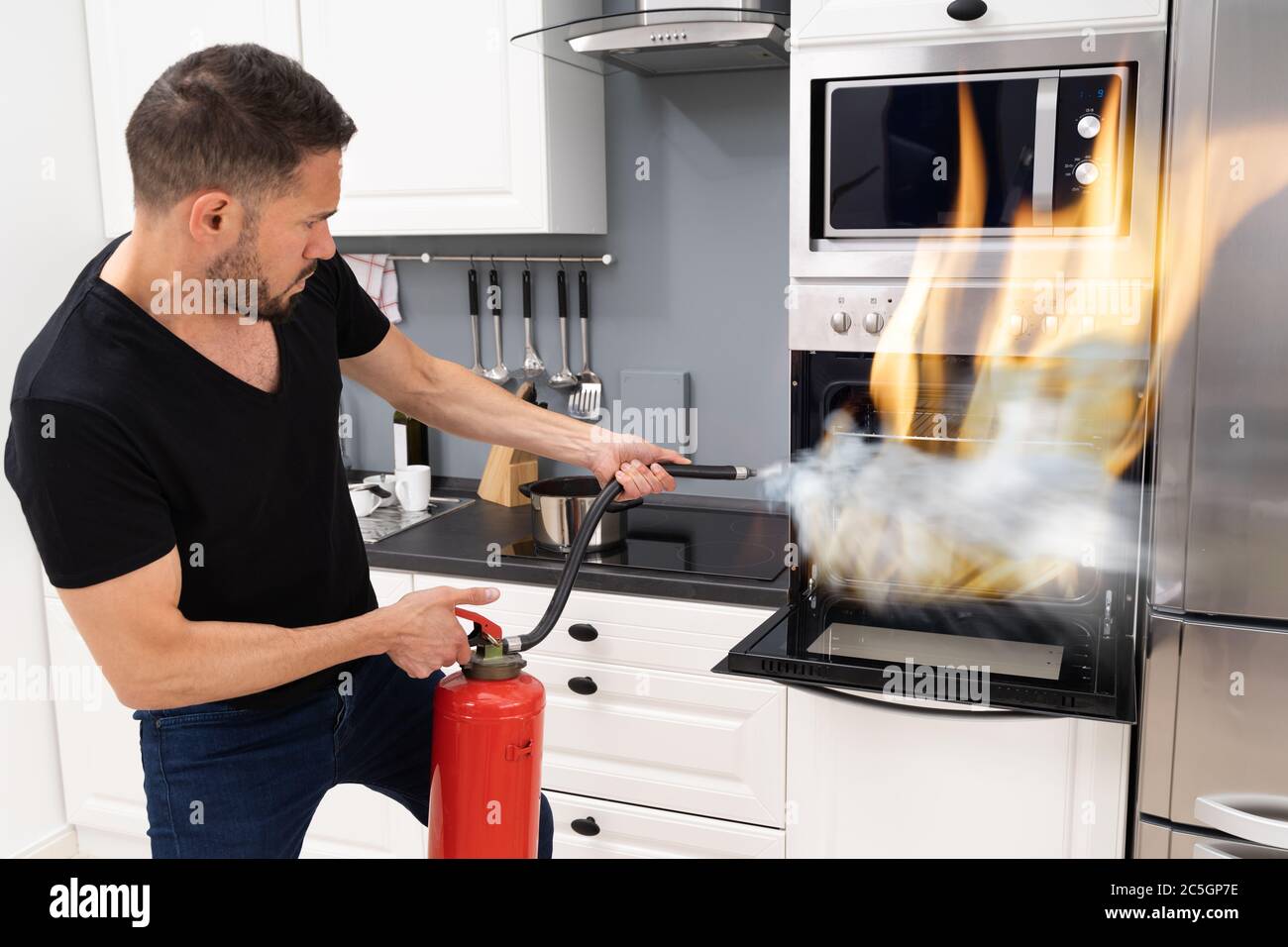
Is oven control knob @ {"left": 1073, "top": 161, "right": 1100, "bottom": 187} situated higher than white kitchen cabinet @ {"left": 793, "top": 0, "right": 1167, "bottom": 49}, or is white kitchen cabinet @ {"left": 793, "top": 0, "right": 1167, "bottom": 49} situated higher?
white kitchen cabinet @ {"left": 793, "top": 0, "right": 1167, "bottom": 49}

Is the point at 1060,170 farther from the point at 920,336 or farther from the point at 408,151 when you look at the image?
the point at 408,151

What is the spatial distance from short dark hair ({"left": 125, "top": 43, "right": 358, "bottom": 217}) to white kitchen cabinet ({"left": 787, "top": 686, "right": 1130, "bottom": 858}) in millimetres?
1165

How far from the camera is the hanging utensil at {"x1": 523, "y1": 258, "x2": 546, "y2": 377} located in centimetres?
270

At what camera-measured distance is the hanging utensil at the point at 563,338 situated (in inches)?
105

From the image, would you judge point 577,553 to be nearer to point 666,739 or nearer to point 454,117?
point 666,739

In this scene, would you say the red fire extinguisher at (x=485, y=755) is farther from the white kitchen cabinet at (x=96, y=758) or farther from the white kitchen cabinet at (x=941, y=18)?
the white kitchen cabinet at (x=941, y=18)

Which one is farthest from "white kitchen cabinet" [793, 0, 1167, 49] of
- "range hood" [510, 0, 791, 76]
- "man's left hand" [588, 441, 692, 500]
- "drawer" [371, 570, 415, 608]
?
"drawer" [371, 570, 415, 608]

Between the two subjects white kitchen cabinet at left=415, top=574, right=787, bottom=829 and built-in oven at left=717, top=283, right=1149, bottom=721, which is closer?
built-in oven at left=717, top=283, right=1149, bottom=721

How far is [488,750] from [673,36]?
1269 millimetres

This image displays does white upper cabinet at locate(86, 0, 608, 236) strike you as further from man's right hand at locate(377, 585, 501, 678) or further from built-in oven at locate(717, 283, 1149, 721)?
man's right hand at locate(377, 585, 501, 678)

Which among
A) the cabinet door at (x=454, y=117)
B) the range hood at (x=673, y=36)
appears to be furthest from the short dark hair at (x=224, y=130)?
the cabinet door at (x=454, y=117)

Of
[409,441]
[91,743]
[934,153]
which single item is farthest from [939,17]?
[91,743]

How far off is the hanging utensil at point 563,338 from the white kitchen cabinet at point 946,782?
0.99 meters

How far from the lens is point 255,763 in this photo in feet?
5.41
